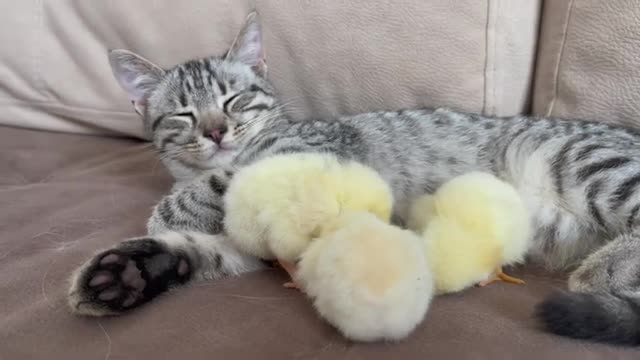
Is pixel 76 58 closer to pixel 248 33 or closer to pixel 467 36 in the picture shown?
pixel 248 33

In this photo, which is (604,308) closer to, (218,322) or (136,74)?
(218,322)

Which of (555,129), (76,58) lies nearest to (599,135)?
(555,129)

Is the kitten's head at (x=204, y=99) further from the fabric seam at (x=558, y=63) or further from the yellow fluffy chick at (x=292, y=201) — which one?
the fabric seam at (x=558, y=63)

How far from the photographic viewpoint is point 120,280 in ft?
2.85

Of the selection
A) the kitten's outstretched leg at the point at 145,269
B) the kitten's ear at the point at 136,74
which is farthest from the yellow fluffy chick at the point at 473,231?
the kitten's ear at the point at 136,74

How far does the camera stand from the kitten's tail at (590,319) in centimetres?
77

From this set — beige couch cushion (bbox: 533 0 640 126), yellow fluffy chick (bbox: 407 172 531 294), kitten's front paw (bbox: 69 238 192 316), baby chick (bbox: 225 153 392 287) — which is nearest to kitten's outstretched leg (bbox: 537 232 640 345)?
yellow fluffy chick (bbox: 407 172 531 294)

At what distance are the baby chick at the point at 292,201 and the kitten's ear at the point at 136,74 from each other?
1.77 ft

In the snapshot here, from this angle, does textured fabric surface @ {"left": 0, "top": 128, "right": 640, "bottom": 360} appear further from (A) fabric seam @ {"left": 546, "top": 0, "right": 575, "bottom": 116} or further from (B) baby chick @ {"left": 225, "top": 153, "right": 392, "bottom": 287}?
(A) fabric seam @ {"left": 546, "top": 0, "right": 575, "bottom": 116}

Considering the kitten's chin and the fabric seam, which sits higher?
the fabric seam

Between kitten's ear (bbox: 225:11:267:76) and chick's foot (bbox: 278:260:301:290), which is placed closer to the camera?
chick's foot (bbox: 278:260:301:290)

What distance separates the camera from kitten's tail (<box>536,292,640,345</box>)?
0.77 metres

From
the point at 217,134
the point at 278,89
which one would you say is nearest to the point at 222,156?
the point at 217,134

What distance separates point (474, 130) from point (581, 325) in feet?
1.98
